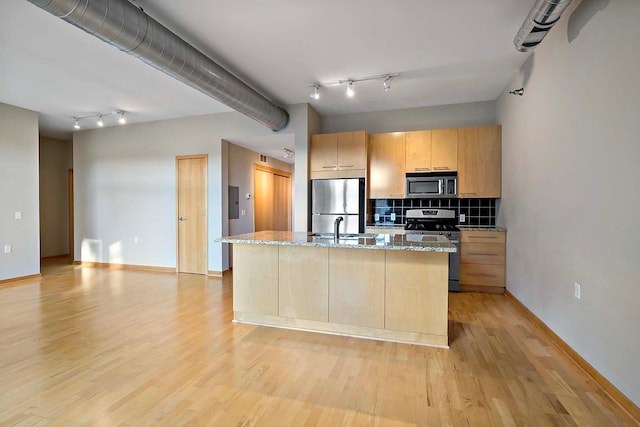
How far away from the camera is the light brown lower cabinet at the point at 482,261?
169 inches

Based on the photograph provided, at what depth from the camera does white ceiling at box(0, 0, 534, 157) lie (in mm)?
2615

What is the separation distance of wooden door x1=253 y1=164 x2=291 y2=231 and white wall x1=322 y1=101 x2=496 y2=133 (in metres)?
2.27

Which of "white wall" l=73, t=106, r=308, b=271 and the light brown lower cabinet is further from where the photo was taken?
"white wall" l=73, t=106, r=308, b=271

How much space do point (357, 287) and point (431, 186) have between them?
8.57 ft

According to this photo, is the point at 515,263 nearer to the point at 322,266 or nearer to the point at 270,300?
the point at 322,266

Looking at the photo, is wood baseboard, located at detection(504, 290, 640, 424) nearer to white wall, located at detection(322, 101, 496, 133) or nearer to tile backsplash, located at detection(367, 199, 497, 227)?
tile backsplash, located at detection(367, 199, 497, 227)

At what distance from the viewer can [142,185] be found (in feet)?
19.6

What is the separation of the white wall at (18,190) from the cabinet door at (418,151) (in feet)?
20.3

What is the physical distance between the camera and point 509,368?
231cm

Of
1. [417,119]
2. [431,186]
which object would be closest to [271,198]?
[417,119]

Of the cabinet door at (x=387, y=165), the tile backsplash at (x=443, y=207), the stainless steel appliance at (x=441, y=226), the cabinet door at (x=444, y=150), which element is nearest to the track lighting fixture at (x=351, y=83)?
the cabinet door at (x=387, y=165)

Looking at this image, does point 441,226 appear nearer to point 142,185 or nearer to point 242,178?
point 242,178

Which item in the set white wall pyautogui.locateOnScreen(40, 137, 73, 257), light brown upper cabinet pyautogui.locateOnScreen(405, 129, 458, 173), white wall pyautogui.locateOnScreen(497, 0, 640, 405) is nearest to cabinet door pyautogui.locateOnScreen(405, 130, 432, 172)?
light brown upper cabinet pyautogui.locateOnScreen(405, 129, 458, 173)

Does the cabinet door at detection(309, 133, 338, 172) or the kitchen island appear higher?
the cabinet door at detection(309, 133, 338, 172)
